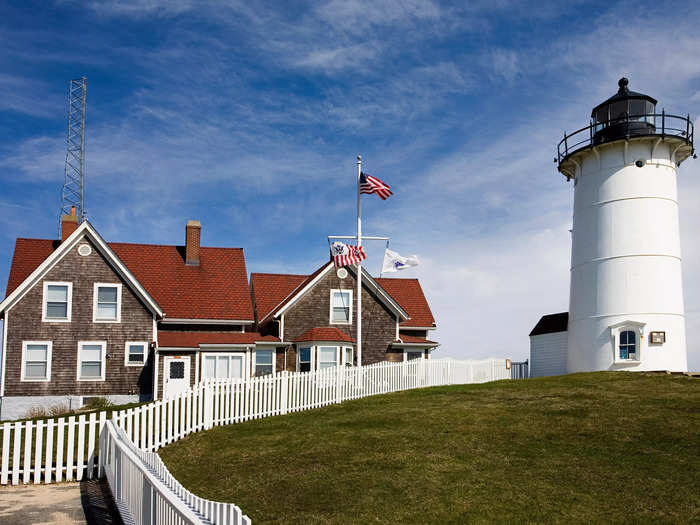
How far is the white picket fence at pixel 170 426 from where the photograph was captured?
8109 millimetres

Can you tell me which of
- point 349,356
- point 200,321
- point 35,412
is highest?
point 200,321

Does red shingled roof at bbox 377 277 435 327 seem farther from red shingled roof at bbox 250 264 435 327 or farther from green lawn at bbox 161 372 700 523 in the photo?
green lawn at bbox 161 372 700 523

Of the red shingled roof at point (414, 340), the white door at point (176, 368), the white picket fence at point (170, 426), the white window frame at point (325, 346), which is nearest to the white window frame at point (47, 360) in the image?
the white door at point (176, 368)

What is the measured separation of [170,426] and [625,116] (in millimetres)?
23916

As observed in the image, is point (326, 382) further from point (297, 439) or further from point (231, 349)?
point (231, 349)

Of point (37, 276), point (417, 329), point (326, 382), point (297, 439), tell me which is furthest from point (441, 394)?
point (37, 276)

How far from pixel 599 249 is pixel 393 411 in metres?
14.9

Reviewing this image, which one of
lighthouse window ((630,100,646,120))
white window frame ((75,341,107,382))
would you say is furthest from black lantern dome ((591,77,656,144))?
white window frame ((75,341,107,382))

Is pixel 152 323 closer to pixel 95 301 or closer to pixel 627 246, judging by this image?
pixel 95 301

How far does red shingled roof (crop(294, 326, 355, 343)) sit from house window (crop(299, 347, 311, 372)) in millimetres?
588

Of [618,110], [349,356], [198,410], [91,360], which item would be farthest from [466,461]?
[618,110]

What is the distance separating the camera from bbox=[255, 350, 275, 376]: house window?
111ft

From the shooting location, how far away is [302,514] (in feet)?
34.0

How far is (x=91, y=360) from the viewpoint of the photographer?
101ft
